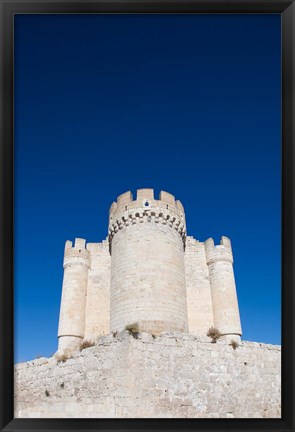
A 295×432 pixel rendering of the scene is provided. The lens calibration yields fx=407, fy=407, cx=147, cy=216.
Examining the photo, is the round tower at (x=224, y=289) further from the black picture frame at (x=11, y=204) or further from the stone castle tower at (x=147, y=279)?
the black picture frame at (x=11, y=204)

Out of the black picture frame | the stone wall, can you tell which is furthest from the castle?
the black picture frame

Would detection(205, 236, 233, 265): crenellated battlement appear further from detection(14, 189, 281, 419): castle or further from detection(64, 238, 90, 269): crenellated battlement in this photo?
detection(64, 238, 90, 269): crenellated battlement

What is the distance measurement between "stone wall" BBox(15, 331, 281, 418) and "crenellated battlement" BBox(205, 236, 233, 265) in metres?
6.87

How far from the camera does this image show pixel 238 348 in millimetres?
10945

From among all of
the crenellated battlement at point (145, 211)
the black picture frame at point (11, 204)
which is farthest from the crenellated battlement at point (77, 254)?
the black picture frame at point (11, 204)

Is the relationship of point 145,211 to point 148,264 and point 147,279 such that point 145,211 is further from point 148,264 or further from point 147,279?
point 147,279

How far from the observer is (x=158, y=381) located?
9570 mm

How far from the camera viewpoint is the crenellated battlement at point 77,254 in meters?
17.8

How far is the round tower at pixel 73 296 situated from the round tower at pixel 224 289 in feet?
18.0

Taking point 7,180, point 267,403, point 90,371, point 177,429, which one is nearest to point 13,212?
point 7,180

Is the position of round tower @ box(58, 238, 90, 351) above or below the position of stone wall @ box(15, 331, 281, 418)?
above

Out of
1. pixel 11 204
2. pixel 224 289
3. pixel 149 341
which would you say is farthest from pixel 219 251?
pixel 11 204

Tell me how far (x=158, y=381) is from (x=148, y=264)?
13.5 feet

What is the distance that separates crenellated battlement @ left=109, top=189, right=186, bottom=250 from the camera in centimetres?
1406
